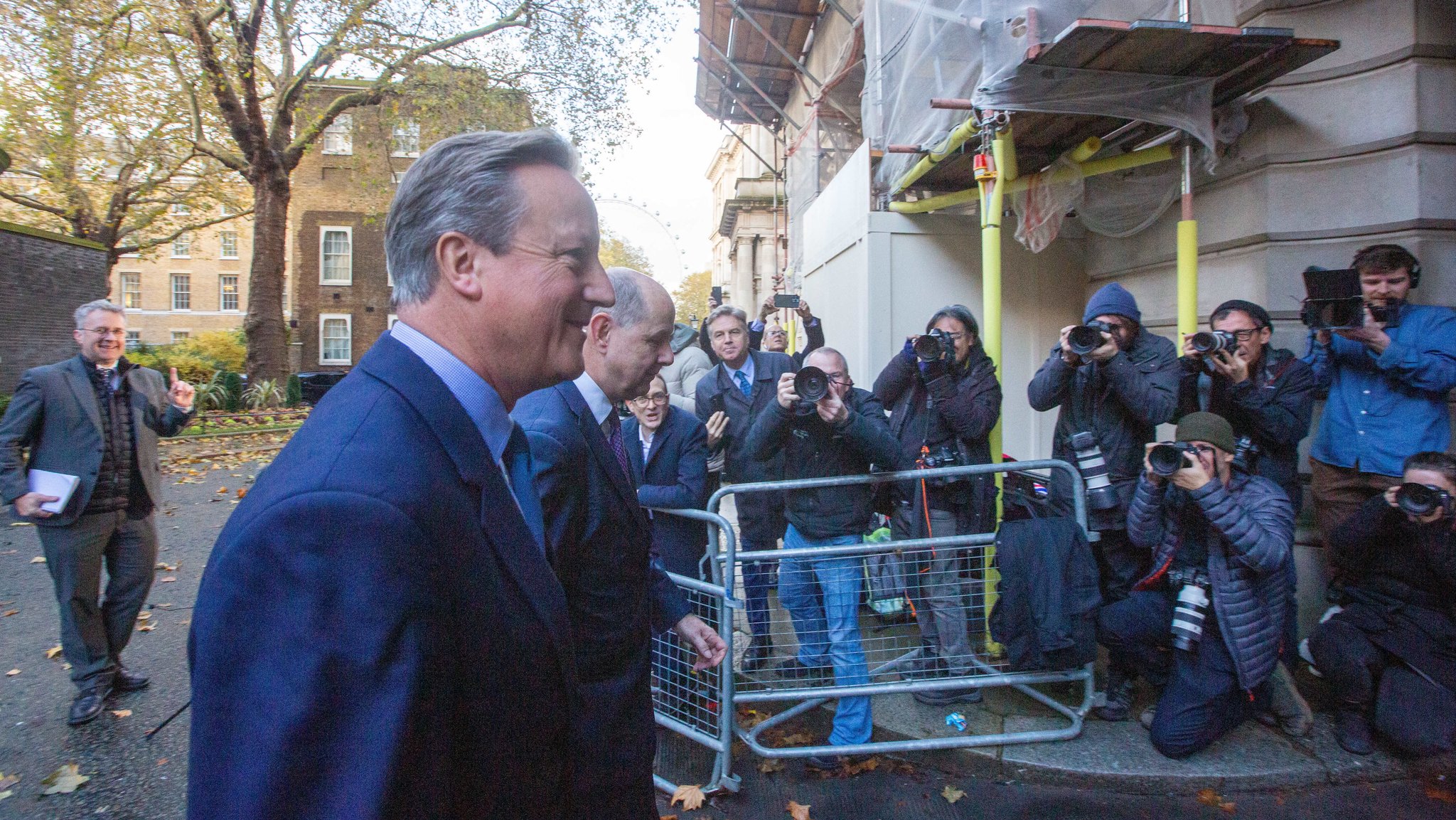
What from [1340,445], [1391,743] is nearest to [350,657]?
[1391,743]

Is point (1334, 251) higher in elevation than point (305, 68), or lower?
lower

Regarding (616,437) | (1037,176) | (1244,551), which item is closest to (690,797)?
(616,437)

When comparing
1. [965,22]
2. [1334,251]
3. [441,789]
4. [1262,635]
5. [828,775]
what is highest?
[965,22]

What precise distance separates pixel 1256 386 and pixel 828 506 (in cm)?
210

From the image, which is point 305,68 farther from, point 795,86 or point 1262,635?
point 1262,635

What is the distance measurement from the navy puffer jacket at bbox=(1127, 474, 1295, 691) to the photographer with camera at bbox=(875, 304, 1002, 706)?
833 mm

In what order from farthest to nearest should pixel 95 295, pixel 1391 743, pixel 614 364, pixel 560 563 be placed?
→ pixel 95 295
pixel 1391 743
pixel 614 364
pixel 560 563

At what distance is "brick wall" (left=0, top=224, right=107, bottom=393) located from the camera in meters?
14.1

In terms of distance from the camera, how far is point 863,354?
6180 millimetres

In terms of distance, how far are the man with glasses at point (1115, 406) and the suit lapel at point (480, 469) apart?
3187 millimetres

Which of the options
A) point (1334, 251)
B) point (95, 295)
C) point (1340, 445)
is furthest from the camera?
point (95, 295)

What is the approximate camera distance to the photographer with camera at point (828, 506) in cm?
349

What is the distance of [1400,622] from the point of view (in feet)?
11.0

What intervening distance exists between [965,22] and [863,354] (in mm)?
2513
